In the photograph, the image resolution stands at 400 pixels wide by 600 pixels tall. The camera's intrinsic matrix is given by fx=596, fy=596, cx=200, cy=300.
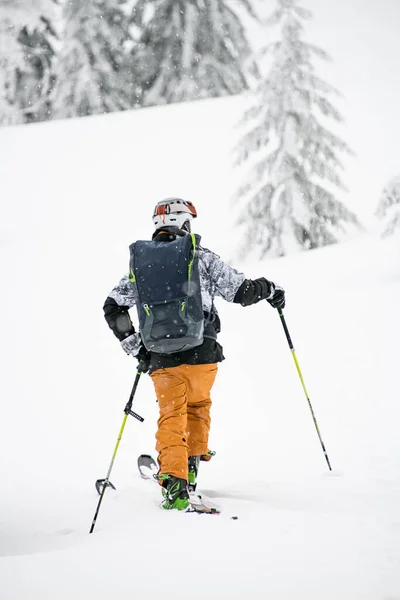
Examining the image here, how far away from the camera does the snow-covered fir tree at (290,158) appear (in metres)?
14.3

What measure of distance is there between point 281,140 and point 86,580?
13.3m

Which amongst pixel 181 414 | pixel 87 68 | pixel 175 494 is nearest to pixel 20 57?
pixel 87 68

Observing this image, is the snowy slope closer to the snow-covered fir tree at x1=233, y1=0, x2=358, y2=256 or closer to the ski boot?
the ski boot

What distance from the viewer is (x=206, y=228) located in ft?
55.5

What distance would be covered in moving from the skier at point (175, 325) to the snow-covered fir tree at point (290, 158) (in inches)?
402

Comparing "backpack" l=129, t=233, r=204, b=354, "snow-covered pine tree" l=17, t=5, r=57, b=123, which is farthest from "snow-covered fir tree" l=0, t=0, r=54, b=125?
"backpack" l=129, t=233, r=204, b=354

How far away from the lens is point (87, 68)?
26250 mm

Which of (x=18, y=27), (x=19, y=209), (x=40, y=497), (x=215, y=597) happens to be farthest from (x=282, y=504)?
(x=18, y=27)

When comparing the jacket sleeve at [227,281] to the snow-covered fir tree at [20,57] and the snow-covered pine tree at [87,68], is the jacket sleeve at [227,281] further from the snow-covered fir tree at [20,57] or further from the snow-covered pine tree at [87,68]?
the snow-covered pine tree at [87,68]

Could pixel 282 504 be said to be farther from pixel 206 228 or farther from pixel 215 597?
pixel 206 228

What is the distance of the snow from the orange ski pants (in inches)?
14.4

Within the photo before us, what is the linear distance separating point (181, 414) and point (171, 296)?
2.68 feet

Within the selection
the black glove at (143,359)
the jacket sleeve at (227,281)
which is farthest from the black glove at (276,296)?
the black glove at (143,359)

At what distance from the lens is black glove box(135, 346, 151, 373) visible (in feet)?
13.7
